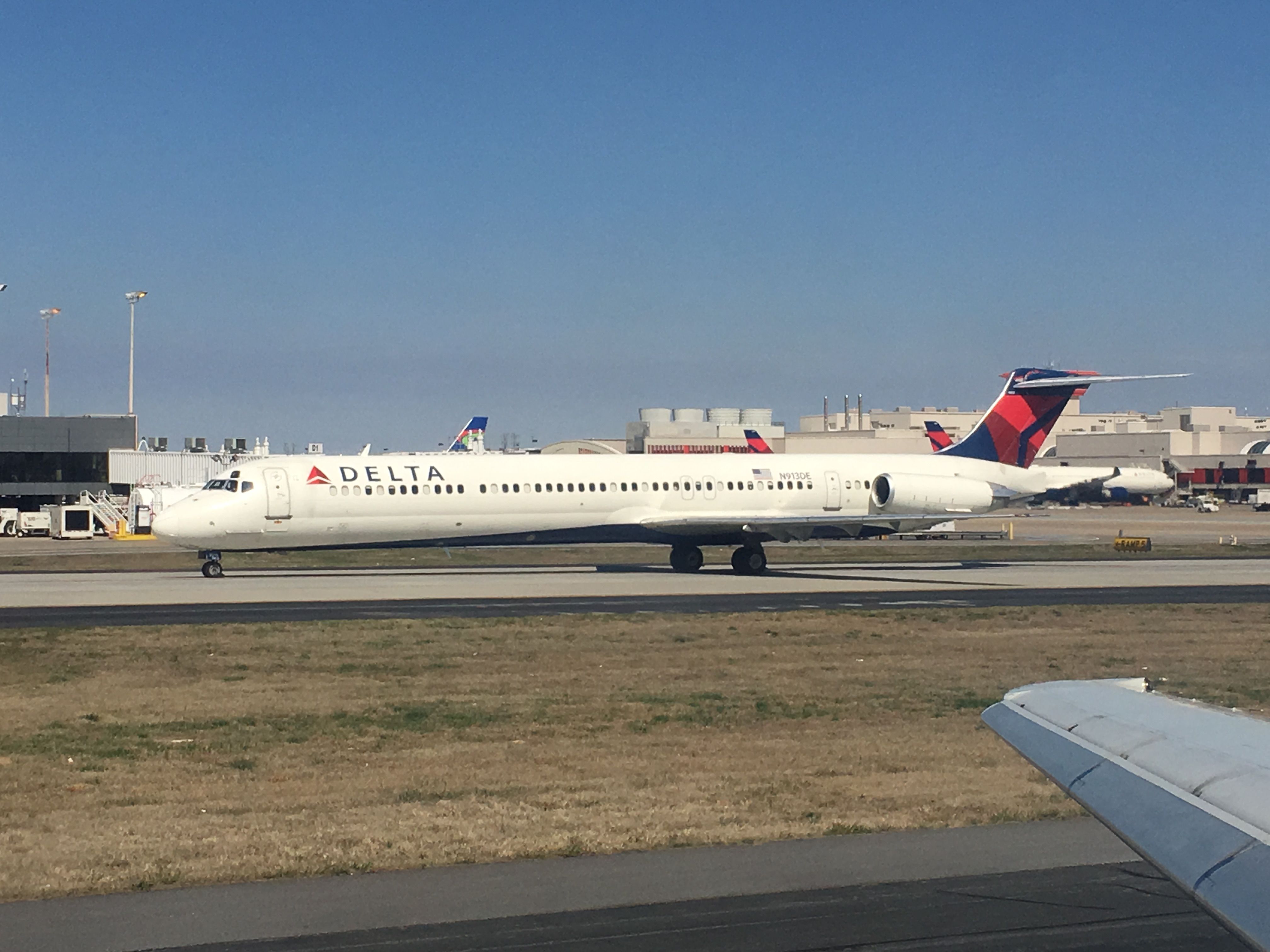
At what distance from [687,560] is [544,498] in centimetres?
564

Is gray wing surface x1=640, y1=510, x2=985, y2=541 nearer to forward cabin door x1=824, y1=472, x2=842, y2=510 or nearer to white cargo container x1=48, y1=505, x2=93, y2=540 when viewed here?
forward cabin door x1=824, y1=472, x2=842, y2=510

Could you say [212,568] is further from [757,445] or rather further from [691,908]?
[757,445]

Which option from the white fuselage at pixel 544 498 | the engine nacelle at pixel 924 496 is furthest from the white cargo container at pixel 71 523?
the engine nacelle at pixel 924 496

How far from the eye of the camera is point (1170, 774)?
5.53 meters

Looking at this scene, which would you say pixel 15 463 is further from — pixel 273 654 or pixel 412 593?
pixel 273 654

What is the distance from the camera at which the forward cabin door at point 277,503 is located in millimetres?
37406

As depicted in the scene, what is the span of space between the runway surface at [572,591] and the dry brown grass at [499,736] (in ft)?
11.4

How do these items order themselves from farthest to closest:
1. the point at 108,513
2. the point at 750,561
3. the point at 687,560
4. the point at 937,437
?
the point at 937,437 → the point at 108,513 → the point at 687,560 → the point at 750,561

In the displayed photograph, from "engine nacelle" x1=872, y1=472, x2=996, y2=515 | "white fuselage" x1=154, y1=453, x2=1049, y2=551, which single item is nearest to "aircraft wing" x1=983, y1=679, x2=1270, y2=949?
"white fuselage" x1=154, y1=453, x2=1049, y2=551

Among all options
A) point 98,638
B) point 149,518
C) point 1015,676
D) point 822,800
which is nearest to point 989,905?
point 822,800

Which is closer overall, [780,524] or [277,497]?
[277,497]

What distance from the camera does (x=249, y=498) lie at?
3741 cm

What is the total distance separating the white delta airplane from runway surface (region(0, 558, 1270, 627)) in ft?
3.96

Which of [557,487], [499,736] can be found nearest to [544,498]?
[557,487]
